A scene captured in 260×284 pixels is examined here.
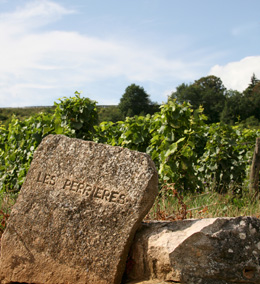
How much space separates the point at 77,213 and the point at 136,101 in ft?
192

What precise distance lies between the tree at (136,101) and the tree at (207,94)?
5593 millimetres

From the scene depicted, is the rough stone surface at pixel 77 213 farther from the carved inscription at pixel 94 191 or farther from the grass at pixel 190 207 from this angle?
the grass at pixel 190 207

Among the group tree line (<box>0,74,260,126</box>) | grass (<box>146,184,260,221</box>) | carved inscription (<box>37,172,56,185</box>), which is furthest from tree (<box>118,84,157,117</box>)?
carved inscription (<box>37,172,56,185</box>)

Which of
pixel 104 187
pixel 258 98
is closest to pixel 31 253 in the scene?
pixel 104 187

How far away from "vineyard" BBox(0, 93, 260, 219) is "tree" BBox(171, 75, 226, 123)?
49.8m

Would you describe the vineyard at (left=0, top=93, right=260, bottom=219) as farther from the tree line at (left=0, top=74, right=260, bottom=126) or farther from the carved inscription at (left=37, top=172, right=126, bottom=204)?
the tree line at (left=0, top=74, right=260, bottom=126)

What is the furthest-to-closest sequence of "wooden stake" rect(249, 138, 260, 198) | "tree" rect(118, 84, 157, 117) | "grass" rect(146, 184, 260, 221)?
"tree" rect(118, 84, 157, 117)
"wooden stake" rect(249, 138, 260, 198)
"grass" rect(146, 184, 260, 221)

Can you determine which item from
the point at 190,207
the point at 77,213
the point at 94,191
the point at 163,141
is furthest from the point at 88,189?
the point at 163,141

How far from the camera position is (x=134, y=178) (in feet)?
9.99

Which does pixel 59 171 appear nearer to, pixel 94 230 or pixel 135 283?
pixel 94 230

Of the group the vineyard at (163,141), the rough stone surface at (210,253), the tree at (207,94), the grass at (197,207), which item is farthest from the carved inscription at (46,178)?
the tree at (207,94)

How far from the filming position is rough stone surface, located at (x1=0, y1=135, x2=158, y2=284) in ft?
9.88

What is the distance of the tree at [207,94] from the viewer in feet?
197

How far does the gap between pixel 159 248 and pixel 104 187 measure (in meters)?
0.71
